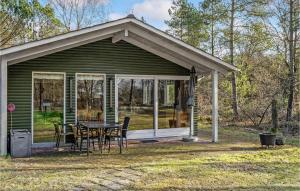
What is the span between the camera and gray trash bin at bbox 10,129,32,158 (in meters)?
8.24

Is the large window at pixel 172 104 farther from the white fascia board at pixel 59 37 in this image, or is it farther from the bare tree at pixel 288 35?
the bare tree at pixel 288 35

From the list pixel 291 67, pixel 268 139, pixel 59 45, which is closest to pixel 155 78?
pixel 59 45

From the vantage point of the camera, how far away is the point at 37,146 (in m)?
9.62

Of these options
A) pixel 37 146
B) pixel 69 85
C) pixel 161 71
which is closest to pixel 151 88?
pixel 161 71

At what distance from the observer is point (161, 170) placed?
6.86 meters

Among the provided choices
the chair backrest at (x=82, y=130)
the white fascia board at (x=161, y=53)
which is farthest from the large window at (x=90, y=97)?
the white fascia board at (x=161, y=53)

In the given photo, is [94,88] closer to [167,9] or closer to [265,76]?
[265,76]

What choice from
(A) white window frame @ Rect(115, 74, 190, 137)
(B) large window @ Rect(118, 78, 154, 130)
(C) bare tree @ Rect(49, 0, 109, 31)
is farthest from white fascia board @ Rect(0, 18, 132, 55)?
(C) bare tree @ Rect(49, 0, 109, 31)

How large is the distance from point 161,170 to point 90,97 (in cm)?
422

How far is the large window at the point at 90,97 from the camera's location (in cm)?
1023

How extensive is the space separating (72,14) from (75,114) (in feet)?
55.2

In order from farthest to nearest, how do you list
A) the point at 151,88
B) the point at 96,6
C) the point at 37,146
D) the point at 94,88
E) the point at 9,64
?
the point at 96,6, the point at 151,88, the point at 94,88, the point at 37,146, the point at 9,64

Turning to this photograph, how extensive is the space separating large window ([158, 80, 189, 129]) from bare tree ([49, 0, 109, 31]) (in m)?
14.7

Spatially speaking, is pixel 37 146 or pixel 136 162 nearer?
pixel 136 162
